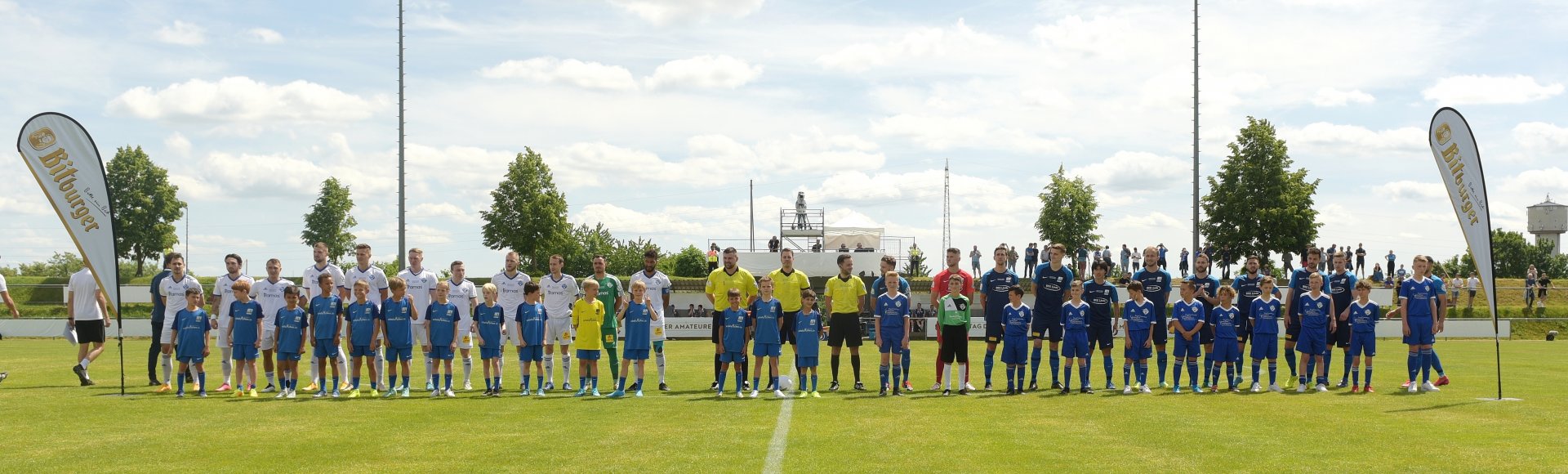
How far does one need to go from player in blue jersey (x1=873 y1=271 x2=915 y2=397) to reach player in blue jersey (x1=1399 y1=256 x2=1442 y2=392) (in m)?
6.85

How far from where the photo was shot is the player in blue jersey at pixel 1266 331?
15414mm

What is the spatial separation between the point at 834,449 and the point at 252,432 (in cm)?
561

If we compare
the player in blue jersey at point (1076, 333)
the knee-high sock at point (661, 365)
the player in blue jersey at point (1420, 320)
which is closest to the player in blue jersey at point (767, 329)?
the knee-high sock at point (661, 365)

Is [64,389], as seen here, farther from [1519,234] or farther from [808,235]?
[1519,234]

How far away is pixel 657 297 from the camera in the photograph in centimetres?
1630

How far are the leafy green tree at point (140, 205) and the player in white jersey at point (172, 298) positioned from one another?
58.1 meters

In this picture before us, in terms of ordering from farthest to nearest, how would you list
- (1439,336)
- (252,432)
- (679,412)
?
1. (1439,336)
2. (679,412)
3. (252,432)

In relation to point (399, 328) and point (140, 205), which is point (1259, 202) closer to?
point (399, 328)

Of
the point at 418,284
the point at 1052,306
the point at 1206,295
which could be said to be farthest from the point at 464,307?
the point at 1206,295

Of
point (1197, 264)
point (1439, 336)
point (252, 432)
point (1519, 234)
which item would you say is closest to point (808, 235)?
point (1439, 336)

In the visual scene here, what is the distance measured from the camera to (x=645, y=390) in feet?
50.8

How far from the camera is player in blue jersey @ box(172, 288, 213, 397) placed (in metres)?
14.8

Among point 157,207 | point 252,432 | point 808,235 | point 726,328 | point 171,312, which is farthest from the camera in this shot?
point 157,207

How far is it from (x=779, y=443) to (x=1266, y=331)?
8699mm
